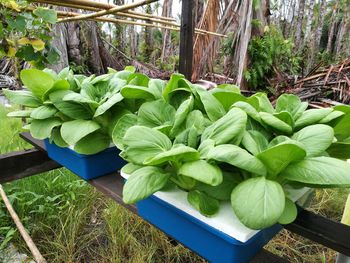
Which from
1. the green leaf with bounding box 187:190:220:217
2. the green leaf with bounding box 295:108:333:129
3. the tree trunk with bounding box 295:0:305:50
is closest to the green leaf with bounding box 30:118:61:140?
the green leaf with bounding box 187:190:220:217

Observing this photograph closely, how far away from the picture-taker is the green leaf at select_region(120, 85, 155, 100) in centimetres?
46

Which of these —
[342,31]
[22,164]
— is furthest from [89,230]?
[342,31]

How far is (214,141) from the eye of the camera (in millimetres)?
356

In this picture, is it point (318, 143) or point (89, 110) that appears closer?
point (318, 143)

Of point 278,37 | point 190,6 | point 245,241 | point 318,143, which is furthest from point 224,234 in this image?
point 278,37

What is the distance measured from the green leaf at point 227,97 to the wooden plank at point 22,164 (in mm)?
536

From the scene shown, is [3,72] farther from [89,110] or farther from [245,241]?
[245,241]

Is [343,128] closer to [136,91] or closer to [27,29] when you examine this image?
[136,91]

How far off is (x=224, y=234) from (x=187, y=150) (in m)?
0.11

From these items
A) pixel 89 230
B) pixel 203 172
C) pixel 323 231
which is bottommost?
pixel 89 230

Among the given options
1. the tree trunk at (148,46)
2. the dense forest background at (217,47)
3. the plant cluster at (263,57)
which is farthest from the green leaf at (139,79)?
the tree trunk at (148,46)

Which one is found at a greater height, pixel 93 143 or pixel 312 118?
pixel 312 118

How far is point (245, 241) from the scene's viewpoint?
319mm

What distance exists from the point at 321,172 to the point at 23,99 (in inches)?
22.1
